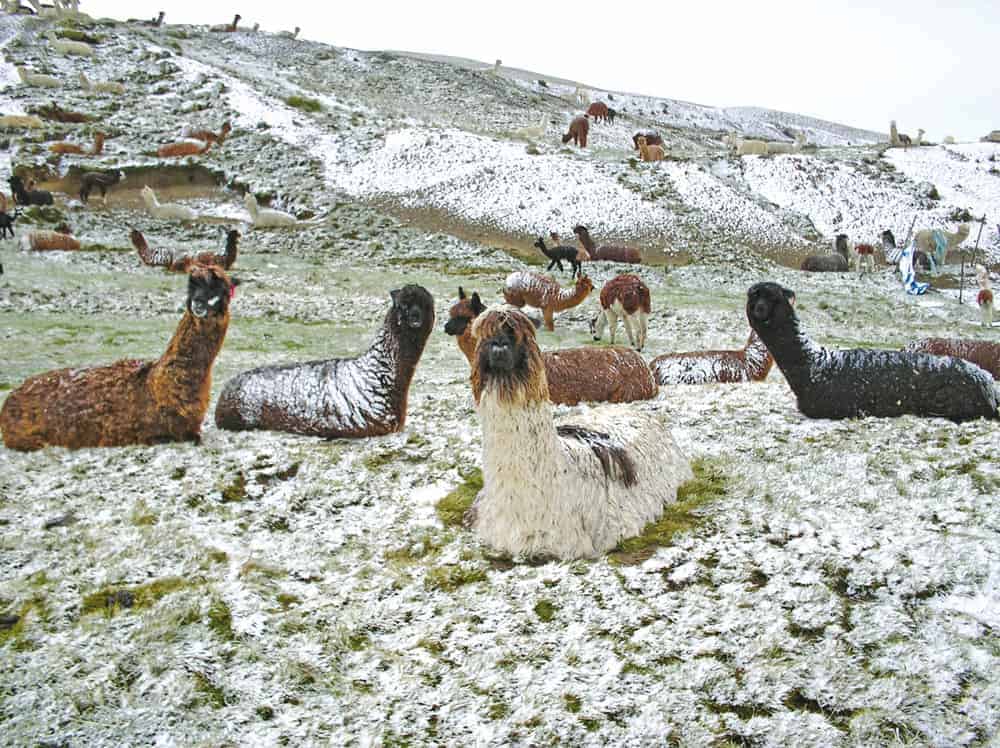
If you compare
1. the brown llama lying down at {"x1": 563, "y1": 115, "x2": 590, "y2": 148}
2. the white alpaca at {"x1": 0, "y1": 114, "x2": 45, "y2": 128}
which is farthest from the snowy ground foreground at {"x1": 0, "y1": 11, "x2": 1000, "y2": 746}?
the white alpaca at {"x1": 0, "y1": 114, "x2": 45, "y2": 128}

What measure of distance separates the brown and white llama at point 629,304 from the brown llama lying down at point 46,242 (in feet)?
48.2

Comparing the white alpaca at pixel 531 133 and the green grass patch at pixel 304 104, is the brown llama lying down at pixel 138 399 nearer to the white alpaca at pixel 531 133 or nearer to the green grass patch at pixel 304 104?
the white alpaca at pixel 531 133

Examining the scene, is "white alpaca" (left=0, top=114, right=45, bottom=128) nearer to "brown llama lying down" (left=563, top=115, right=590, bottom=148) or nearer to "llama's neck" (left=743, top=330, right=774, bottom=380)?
"brown llama lying down" (left=563, top=115, right=590, bottom=148)

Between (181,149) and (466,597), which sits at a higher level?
(181,149)

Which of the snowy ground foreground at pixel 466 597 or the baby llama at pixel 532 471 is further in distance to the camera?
the baby llama at pixel 532 471

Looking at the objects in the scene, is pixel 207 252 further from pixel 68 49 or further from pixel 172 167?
pixel 68 49

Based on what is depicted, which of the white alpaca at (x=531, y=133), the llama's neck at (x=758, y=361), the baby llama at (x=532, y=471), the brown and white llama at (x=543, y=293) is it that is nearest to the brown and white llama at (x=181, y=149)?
the white alpaca at (x=531, y=133)

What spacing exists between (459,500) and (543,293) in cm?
907

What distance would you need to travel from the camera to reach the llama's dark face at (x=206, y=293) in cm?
682

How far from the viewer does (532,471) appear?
470 centimetres

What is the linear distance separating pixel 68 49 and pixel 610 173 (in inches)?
1313

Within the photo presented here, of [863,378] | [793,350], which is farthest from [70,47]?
[863,378]

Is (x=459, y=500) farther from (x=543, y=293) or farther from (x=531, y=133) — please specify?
(x=531, y=133)

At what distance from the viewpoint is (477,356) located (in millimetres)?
4637
